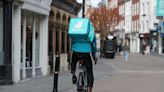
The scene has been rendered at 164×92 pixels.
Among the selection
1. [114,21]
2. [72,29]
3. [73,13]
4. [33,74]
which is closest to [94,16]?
[114,21]

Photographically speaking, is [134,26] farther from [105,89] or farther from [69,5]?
[105,89]

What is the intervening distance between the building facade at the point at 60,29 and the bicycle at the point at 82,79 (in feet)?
35.4

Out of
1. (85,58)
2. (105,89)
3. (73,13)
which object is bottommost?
(105,89)

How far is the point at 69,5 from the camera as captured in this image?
30562 mm

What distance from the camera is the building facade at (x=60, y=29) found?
25172 millimetres

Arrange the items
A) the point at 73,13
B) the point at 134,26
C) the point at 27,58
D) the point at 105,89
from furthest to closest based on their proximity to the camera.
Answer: the point at 134,26, the point at 73,13, the point at 27,58, the point at 105,89

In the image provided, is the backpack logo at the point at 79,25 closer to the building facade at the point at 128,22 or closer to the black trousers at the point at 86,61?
the black trousers at the point at 86,61

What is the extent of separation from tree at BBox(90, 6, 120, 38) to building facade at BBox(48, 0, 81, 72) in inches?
1833

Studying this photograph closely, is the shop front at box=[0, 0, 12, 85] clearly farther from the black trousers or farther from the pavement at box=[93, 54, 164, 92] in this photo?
the black trousers

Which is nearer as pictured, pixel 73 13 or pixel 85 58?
pixel 85 58

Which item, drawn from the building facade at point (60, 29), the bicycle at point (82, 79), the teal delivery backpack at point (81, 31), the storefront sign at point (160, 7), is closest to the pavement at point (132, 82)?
the building facade at point (60, 29)

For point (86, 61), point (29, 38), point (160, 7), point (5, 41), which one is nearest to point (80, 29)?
point (86, 61)

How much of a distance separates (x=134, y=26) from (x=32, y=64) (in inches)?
2871

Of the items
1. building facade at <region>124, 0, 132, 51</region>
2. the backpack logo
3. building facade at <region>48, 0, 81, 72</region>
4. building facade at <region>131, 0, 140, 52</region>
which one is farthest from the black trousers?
building facade at <region>124, 0, 132, 51</region>
